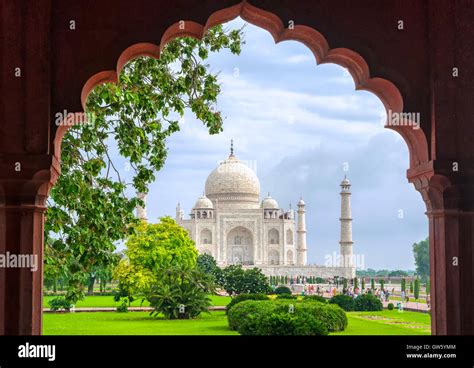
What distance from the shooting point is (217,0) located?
3154 millimetres

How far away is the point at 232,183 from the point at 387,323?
1131 inches

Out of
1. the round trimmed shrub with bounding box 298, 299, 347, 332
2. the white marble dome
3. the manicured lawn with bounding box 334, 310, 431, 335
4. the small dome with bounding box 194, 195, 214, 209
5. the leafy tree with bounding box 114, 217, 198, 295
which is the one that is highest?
the white marble dome

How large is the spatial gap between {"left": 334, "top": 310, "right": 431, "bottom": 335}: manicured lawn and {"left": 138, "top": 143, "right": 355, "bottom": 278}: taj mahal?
2316cm

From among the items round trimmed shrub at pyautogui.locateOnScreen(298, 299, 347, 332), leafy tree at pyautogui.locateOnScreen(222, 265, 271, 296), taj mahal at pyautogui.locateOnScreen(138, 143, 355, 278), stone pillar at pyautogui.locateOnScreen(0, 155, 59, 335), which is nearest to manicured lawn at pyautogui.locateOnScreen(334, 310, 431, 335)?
round trimmed shrub at pyautogui.locateOnScreen(298, 299, 347, 332)

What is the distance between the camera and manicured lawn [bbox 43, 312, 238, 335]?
1386cm

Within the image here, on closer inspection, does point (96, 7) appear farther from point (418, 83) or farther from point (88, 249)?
point (88, 249)

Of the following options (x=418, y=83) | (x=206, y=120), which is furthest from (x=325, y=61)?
(x=206, y=120)

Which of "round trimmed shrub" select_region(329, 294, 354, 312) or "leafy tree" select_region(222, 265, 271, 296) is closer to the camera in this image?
"round trimmed shrub" select_region(329, 294, 354, 312)

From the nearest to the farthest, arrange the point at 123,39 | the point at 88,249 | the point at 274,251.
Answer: the point at 123,39 < the point at 88,249 < the point at 274,251

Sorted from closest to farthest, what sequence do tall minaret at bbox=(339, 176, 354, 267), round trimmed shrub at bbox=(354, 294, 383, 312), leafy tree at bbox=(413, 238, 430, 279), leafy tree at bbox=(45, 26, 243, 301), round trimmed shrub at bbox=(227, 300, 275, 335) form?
leafy tree at bbox=(45, 26, 243, 301) < round trimmed shrub at bbox=(227, 300, 275, 335) < round trimmed shrub at bbox=(354, 294, 383, 312) < tall minaret at bbox=(339, 176, 354, 267) < leafy tree at bbox=(413, 238, 430, 279)

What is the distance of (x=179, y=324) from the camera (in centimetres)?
1541

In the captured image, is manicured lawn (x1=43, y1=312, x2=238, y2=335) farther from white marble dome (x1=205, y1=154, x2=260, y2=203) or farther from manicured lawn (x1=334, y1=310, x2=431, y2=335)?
white marble dome (x1=205, y1=154, x2=260, y2=203)
